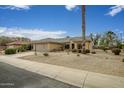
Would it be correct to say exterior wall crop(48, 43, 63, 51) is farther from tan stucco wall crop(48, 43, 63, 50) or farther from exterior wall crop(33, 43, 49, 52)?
exterior wall crop(33, 43, 49, 52)

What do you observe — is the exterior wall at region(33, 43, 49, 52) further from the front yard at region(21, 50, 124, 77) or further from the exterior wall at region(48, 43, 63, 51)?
the front yard at region(21, 50, 124, 77)

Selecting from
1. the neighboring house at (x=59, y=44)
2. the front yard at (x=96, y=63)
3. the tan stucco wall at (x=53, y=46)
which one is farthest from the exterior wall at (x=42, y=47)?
the front yard at (x=96, y=63)

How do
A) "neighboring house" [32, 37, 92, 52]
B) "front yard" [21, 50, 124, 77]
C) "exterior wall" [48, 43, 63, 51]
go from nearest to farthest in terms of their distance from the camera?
"front yard" [21, 50, 124, 77], "neighboring house" [32, 37, 92, 52], "exterior wall" [48, 43, 63, 51]

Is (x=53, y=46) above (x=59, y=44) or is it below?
below

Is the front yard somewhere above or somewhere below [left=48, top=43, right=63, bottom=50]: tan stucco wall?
below

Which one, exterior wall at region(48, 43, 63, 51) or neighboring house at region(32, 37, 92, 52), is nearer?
neighboring house at region(32, 37, 92, 52)

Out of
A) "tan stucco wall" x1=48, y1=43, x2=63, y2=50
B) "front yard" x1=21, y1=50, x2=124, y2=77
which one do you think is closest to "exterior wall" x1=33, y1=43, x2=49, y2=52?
"tan stucco wall" x1=48, y1=43, x2=63, y2=50

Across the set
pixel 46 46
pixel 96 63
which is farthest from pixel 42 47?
pixel 96 63

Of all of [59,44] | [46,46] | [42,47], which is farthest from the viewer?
[59,44]

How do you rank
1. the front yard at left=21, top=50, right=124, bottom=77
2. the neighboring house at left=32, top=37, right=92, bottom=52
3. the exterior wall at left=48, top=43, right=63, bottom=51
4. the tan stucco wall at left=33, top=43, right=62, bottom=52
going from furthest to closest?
the exterior wall at left=48, top=43, right=63, bottom=51, the tan stucco wall at left=33, top=43, right=62, bottom=52, the neighboring house at left=32, top=37, right=92, bottom=52, the front yard at left=21, top=50, right=124, bottom=77

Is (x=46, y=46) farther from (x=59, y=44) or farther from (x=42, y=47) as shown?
(x=59, y=44)

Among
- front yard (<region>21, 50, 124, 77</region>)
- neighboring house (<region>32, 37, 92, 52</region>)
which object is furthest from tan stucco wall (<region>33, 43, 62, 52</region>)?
front yard (<region>21, 50, 124, 77</region>)

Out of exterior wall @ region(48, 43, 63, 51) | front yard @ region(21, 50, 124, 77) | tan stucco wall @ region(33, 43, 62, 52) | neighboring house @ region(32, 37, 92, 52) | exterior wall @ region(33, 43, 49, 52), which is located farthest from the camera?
exterior wall @ region(33, 43, 49, 52)
